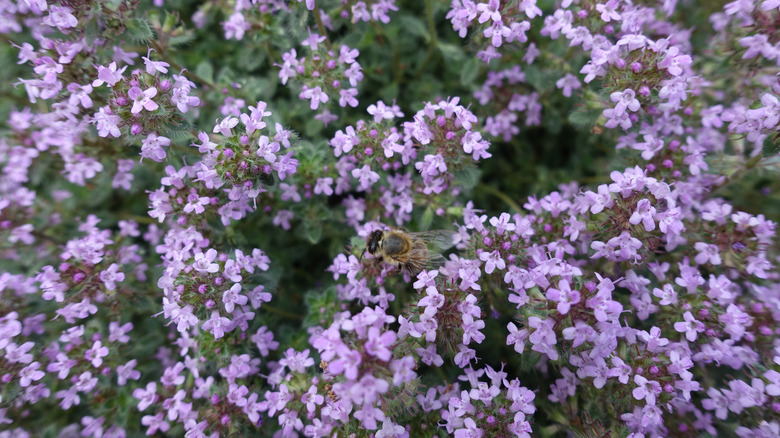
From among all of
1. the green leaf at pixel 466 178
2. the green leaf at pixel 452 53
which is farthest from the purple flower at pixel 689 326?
the green leaf at pixel 452 53

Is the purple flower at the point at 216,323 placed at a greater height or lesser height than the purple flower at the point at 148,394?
greater

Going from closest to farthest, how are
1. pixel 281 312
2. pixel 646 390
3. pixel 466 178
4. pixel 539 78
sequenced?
pixel 646 390
pixel 466 178
pixel 281 312
pixel 539 78

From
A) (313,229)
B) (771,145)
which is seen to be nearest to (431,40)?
(313,229)

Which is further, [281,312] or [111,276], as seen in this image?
[281,312]

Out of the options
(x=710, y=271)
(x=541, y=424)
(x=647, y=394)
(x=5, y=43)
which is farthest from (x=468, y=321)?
(x=5, y=43)

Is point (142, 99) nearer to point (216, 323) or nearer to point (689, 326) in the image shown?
point (216, 323)

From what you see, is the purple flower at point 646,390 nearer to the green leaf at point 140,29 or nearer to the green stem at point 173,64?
the green stem at point 173,64
